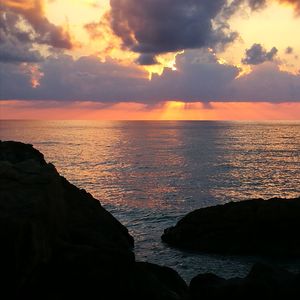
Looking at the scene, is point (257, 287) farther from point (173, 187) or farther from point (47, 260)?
point (173, 187)

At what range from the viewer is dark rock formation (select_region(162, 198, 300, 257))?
28.7 m

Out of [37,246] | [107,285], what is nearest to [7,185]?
[37,246]

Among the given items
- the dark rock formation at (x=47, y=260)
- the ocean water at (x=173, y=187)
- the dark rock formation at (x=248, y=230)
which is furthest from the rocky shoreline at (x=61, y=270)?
the dark rock formation at (x=248, y=230)

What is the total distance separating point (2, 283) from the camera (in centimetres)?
1585

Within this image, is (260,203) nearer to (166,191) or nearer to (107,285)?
(107,285)

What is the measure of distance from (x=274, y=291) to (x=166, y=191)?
40.0 metres

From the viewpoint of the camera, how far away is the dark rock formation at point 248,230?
28719mm

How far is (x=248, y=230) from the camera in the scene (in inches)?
1148

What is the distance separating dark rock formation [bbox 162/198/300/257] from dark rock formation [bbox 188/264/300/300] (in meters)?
12.9

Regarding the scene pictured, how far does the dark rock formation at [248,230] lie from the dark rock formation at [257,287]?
42.3ft

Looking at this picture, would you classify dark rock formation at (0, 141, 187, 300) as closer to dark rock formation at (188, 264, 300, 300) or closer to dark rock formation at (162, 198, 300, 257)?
dark rock formation at (188, 264, 300, 300)

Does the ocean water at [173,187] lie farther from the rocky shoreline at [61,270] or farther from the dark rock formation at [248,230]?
the rocky shoreline at [61,270]

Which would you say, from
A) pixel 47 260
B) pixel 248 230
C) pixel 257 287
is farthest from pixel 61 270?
pixel 248 230

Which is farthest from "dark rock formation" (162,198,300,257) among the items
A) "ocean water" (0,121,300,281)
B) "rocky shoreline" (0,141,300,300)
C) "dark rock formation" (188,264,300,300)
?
"dark rock formation" (188,264,300,300)
